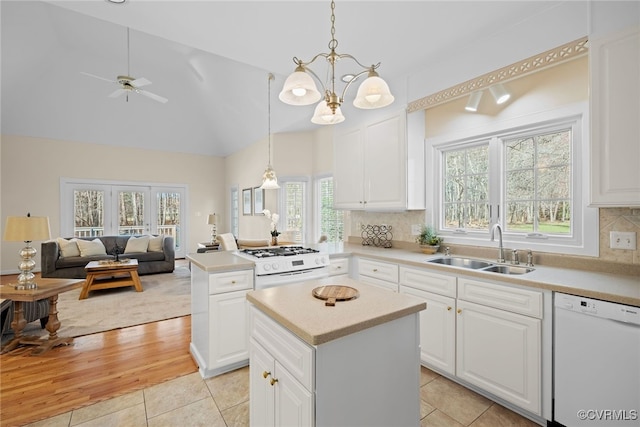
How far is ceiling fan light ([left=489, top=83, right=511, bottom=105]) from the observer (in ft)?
8.21

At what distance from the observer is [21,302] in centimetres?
279

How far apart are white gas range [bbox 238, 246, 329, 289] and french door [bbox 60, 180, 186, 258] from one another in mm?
5991

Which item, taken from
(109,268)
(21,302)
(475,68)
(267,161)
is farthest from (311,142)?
(21,302)

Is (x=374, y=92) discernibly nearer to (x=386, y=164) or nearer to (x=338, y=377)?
(x=338, y=377)

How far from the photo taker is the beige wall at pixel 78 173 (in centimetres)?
607

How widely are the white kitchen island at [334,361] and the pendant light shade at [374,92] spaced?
41.3 inches

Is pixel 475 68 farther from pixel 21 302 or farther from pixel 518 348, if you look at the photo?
pixel 21 302

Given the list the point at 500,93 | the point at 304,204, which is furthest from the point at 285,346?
the point at 304,204

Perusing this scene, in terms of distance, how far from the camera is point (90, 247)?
545cm

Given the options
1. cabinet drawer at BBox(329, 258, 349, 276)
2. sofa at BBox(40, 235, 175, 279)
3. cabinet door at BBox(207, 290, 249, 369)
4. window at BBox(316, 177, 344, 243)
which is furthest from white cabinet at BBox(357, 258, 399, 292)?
sofa at BBox(40, 235, 175, 279)

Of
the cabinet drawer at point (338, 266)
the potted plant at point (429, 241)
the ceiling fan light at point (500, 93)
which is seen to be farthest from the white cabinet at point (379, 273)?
the ceiling fan light at point (500, 93)

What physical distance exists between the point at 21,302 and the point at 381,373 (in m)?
3.48

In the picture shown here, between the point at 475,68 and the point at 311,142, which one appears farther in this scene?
the point at 311,142

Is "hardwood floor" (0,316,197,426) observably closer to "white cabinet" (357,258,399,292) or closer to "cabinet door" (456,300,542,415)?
"white cabinet" (357,258,399,292)
